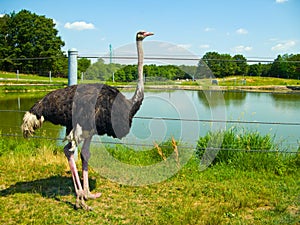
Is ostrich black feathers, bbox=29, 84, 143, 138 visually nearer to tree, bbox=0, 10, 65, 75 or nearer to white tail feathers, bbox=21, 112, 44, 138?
white tail feathers, bbox=21, 112, 44, 138

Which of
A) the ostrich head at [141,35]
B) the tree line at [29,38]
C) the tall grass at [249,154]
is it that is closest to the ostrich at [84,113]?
the ostrich head at [141,35]

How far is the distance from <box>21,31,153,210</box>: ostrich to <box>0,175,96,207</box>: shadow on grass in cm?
32

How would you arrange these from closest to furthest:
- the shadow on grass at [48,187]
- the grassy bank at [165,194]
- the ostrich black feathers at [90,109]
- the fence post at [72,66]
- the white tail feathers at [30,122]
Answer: the grassy bank at [165,194] → the ostrich black feathers at [90,109] → the white tail feathers at [30,122] → the shadow on grass at [48,187] → the fence post at [72,66]

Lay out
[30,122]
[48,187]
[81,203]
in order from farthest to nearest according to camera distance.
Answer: [48,187], [30,122], [81,203]

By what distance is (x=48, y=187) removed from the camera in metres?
4.00

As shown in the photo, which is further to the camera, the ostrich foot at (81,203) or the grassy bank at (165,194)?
the ostrich foot at (81,203)

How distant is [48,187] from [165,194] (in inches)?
54.2

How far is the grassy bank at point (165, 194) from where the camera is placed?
3.19 meters

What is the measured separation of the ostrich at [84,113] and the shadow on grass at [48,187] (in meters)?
0.32

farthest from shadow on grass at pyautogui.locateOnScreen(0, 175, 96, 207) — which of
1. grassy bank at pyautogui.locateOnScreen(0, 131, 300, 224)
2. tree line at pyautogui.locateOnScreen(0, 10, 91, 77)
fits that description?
tree line at pyautogui.locateOnScreen(0, 10, 91, 77)

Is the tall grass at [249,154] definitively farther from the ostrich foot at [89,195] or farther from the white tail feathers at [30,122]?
the white tail feathers at [30,122]

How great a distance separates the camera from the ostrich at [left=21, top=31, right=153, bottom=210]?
3354mm

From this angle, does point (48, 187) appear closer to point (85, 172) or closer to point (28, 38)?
point (85, 172)

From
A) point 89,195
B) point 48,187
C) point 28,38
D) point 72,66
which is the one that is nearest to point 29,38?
point 28,38
